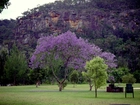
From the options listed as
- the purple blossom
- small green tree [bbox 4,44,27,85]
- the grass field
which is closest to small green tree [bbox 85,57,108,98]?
the grass field

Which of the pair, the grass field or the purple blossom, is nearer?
the grass field

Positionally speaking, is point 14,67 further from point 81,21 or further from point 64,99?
point 81,21

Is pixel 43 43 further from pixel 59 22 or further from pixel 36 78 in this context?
pixel 59 22

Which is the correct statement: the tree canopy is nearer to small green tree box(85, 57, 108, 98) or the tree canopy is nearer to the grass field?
the grass field

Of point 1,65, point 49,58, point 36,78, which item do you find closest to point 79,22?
point 1,65

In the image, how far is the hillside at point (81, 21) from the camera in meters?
156

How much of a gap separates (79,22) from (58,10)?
62.6ft

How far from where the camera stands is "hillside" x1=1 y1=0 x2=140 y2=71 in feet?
510

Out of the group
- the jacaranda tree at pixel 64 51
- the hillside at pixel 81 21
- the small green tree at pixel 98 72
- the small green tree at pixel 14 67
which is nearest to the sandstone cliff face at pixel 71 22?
the hillside at pixel 81 21

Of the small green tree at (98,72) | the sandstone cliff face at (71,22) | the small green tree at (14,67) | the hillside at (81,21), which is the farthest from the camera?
the sandstone cliff face at (71,22)

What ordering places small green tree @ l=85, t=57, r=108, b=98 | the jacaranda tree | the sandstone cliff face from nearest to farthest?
small green tree @ l=85, t=57, r=108, b=98
the jacaranda tree
the sandstone cliff face

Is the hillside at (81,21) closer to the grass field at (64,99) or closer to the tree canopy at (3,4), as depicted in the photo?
the grass field at (64,99)

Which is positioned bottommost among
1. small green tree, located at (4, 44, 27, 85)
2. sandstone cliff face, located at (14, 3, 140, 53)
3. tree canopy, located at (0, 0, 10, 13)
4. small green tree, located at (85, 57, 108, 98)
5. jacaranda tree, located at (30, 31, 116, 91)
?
small green tree, located at (4, 44, 27, 85)

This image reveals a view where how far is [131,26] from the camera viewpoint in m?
163
